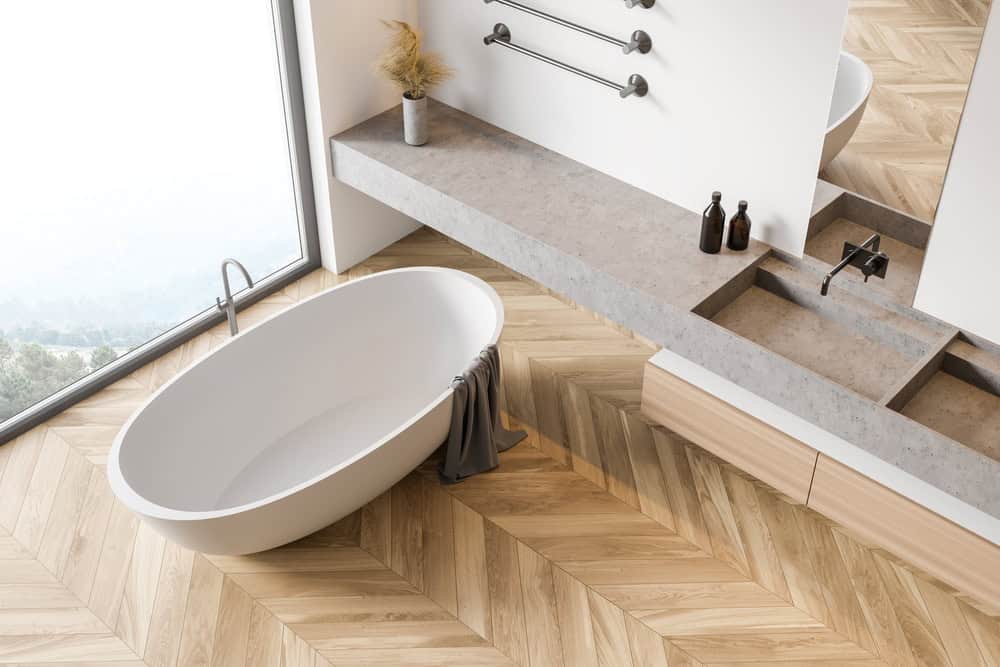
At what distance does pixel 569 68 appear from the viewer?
386 centimetres

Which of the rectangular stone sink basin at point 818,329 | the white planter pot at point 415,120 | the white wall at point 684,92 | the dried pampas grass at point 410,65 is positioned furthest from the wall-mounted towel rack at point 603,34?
the rectangular stone sink basin at point 818,329

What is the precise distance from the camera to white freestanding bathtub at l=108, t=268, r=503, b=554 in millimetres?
3139

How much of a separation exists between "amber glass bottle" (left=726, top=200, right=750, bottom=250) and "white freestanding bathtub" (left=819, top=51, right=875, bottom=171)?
286 mm

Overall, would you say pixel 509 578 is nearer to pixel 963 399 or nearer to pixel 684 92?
pixel 963 399

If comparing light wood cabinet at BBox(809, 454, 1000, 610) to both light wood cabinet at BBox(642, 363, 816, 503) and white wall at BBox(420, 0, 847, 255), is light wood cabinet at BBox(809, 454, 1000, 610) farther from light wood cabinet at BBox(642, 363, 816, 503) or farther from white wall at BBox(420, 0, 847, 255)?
white wall at BBox(420, 0, 847, 255)

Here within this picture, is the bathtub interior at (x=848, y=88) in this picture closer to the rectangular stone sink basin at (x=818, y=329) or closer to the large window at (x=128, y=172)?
the rectangular stone sink basin at (x=818, y=329)

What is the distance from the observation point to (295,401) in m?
3.82

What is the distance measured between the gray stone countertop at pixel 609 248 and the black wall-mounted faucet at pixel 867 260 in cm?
31

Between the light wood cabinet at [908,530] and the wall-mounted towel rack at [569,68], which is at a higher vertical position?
the wall-mounted towel rack at [569,68]

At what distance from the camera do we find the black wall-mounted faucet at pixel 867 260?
3295 millimetres

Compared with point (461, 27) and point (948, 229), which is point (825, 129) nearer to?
point (948, 229)

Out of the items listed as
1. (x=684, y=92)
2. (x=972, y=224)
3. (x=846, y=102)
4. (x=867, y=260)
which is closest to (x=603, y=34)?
(x=684, y=92)

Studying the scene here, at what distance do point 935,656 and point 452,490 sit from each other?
1.61 m

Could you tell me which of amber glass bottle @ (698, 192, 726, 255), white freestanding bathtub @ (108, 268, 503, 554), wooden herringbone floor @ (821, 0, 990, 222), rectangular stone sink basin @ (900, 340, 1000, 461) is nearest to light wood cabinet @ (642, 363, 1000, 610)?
rectangular stone sink basin @ (900, 340, 1000, 461)
